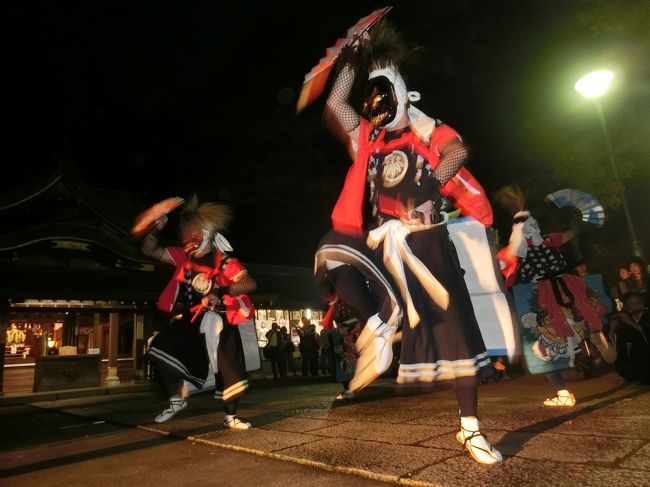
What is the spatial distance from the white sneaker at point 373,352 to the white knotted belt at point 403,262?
158 millimetres

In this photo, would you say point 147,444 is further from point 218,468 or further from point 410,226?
point 410,226

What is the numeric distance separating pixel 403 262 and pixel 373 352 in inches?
20.2

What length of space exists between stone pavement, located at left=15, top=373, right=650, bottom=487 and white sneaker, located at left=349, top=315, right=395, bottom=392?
1.06ft

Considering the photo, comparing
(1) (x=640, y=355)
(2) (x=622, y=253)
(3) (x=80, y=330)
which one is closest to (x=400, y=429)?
(1) (x=640, y=355)

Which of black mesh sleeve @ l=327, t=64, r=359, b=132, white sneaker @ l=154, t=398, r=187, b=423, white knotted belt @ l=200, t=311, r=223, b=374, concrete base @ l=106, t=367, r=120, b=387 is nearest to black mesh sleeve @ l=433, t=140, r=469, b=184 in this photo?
black mesh sleeve @ l=327, t=64, r=359, b=132

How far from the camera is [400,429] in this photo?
10.9ft

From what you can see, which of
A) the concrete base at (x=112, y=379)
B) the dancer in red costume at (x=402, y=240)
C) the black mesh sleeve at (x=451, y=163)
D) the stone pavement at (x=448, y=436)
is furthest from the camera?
the concrete base at (x=112, y=379)

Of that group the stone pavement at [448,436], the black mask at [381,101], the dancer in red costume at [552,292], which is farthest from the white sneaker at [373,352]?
the dancer in red costume at [552,292]

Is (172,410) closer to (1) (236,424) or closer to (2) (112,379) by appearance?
(1) (236,424)

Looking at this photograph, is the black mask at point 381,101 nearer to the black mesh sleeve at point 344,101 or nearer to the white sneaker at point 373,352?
the black mesh sleeve at point 344,101

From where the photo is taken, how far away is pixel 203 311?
4285mm

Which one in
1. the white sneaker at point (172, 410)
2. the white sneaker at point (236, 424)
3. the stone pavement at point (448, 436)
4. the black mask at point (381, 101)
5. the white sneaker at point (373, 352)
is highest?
the black mask at point (381, 101)

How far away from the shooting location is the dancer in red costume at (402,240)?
2322 millimetres

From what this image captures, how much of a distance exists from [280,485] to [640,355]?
4.45 m
